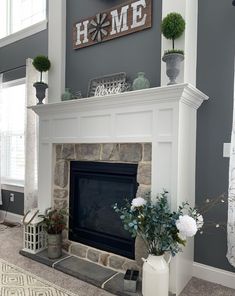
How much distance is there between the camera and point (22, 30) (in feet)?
12.8

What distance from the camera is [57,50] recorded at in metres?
3.16

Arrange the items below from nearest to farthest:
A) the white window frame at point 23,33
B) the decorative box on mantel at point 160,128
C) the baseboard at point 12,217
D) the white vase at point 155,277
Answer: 1. the white vase at point 155,277
2. the decorative box on mantel at point 160,128
3. the white window frame at point 23,33
4. the baseboard at point 12,217

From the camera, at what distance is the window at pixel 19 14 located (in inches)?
154

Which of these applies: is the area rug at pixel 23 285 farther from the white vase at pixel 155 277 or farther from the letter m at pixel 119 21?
the letter m at pixel 119 21

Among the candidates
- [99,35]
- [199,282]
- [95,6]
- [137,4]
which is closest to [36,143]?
[99,35]

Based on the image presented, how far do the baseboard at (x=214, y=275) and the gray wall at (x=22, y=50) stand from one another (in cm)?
331

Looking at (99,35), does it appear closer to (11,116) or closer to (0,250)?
(11,116)

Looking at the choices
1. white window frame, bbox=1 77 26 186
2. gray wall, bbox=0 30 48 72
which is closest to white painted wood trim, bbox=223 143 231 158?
gray wall, bbox=0 30 48 72

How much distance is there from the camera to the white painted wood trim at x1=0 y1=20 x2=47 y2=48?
12.0 feet

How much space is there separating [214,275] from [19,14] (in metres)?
4.58

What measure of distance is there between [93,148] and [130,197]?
63 centimetres

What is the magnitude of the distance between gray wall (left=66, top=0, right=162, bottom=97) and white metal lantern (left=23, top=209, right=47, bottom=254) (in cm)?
157

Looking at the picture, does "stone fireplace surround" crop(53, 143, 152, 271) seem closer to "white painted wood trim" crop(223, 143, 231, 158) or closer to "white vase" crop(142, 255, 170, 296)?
"white vase" crop(142, 255, 170, 296)

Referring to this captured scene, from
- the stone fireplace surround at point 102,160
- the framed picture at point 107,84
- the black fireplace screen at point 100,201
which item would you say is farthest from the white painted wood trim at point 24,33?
the black fireplace screen at point 100,201
